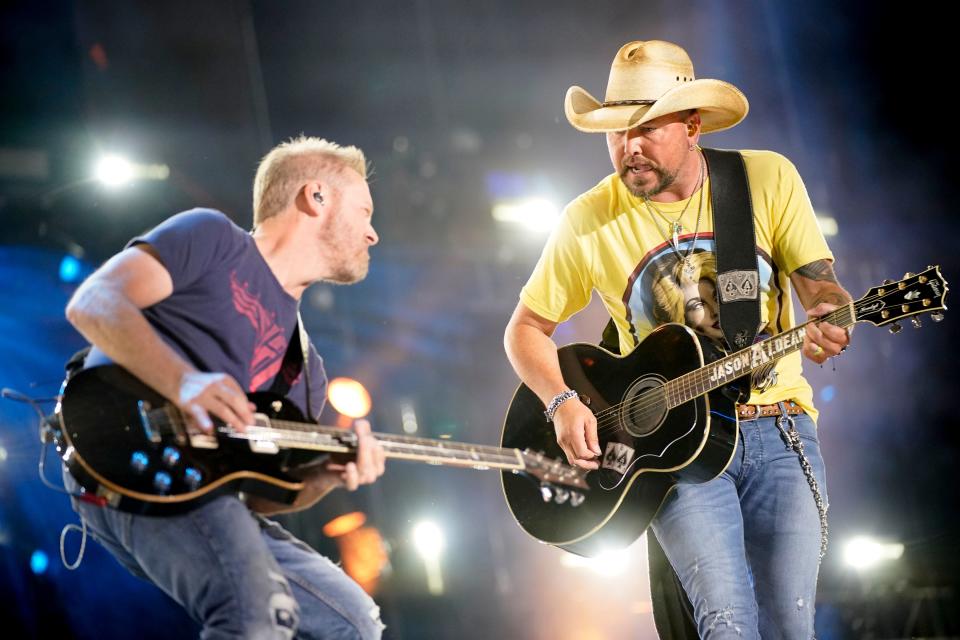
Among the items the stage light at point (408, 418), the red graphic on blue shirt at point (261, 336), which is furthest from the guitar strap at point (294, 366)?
the stage light at point (408, 418)

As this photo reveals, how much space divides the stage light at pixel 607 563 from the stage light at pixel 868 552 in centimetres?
217

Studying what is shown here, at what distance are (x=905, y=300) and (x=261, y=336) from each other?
7.71 feet

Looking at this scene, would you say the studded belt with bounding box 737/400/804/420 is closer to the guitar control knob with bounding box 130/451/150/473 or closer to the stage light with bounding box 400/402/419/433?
the guitar control knob with bounding box 130/451/150/473

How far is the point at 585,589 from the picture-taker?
9.52 metres

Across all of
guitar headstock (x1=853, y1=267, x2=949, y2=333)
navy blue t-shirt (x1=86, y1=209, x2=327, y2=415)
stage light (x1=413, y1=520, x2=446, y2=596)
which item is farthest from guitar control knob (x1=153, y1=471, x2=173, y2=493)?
stage light (x1=413, y1=520, x2=446, y2=596)

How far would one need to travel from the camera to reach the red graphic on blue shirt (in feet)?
10.4

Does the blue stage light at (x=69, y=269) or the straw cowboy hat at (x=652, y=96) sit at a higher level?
the blue stage light at (x=69, y=269)

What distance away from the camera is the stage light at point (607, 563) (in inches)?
357

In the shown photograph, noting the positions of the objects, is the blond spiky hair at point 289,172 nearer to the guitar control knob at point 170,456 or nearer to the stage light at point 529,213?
the guitar control knob at point 170,456

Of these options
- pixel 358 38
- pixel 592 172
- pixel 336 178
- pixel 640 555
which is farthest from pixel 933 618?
pixel 358 38

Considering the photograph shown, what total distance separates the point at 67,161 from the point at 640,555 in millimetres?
6454

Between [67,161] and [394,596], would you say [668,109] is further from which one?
[394,596]

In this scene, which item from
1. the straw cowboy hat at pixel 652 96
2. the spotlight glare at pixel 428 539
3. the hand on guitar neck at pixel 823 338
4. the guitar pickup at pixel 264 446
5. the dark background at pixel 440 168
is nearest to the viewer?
the guitar pickup at pixel 264 446

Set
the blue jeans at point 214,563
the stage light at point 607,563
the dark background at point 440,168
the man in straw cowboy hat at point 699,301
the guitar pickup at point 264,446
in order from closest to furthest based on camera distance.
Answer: the blue jeans at point 214,563
the guitar pickup at point 264,446
the man in straw cowboy hat at point 699,301
the dark background at point 440,168
the stage light at point 607,563
